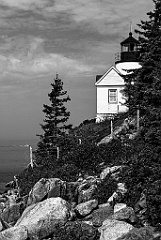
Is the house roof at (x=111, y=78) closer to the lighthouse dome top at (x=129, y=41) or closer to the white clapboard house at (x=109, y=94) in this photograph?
the white clapboard house at (x=109, y=94)

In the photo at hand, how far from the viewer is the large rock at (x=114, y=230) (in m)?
14.1

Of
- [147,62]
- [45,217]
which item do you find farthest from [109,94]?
[45,217]

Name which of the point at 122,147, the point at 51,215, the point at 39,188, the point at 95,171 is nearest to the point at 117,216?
the point at 51,215

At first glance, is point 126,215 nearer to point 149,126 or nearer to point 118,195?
point 118,195

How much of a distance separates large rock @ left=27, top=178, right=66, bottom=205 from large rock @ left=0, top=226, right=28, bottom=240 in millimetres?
3129

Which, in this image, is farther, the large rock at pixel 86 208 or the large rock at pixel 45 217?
the large rock at pixel 86 208

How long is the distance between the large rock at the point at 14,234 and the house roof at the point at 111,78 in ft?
76.2

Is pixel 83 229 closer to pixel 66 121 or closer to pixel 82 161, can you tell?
pixel 82 161

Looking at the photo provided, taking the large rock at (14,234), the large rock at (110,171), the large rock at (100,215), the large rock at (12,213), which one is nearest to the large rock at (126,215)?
the large rock at (100,215)

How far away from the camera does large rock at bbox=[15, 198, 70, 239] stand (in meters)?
15.5

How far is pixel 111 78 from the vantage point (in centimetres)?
3675

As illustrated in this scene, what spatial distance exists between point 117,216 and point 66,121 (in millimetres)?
15171

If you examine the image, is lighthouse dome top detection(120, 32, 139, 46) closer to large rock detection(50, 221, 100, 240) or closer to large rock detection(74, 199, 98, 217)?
large rock detection(74, 199, 98, 217)

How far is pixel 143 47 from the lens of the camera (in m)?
23.5
